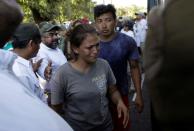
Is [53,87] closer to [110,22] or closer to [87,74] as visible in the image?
[87,74]

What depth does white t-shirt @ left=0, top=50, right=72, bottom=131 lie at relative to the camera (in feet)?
4.18

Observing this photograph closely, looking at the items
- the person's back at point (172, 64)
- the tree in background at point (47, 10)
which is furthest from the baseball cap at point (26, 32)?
the tree in background at point (47, 10)

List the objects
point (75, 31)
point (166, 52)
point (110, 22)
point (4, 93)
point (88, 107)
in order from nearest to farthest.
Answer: point (166, 52) → point (4, 93) → point (88, 107) → point (75, 31) → point (110, 22)

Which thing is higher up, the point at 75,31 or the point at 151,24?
the point at 151,24

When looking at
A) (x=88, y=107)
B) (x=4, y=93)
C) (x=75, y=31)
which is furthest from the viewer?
(x=75, y=31)

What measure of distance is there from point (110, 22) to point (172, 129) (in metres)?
3.70

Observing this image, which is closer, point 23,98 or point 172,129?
point 172,129

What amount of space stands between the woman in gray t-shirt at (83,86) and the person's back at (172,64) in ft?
8.13

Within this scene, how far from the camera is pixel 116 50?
14.1 ft

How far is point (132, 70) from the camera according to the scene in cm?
466

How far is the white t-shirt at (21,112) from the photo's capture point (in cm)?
127

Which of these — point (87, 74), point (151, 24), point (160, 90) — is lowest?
point (87, 74)

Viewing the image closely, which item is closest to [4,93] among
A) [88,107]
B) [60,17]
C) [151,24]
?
[151,24]

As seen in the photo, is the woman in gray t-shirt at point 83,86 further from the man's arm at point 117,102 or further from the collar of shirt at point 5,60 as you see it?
the collar of shirt at point 5,60
